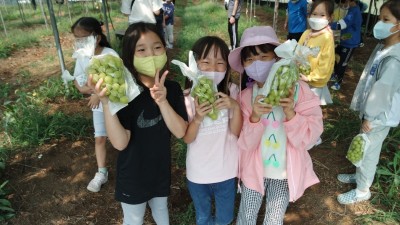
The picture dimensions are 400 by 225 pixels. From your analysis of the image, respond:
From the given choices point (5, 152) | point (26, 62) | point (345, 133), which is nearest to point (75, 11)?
point (26, 62)

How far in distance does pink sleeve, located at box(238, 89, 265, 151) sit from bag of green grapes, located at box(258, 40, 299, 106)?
25 cm

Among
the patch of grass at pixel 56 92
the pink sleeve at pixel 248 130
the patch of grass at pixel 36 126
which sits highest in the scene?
the pink sleeve at pixel 248 130

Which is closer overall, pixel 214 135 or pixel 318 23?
pixel 214 135

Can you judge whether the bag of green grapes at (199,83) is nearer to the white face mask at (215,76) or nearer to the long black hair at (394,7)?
the white face mask at (215,76)

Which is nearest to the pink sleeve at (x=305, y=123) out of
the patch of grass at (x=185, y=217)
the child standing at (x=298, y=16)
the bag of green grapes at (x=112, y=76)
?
the bag of green grapes at (x=112, y=76)

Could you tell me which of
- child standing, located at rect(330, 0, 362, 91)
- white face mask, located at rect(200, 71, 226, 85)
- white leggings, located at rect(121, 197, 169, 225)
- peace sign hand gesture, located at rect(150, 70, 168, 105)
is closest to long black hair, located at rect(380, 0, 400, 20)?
white face mask, located at rect(200, 71, 226, 85)

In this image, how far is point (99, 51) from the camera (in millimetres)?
2844

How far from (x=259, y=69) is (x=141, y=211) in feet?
4.41

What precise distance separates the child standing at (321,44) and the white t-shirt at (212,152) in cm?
131

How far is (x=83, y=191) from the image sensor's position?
3301 millimetres

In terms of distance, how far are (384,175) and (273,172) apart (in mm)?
1924

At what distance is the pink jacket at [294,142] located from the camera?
77.2 inches

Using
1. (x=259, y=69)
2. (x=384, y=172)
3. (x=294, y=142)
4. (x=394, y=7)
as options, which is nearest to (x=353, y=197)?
(x=384, y=172)

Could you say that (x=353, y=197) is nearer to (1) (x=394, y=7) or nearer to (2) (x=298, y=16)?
(1) (x=394, y=7)
